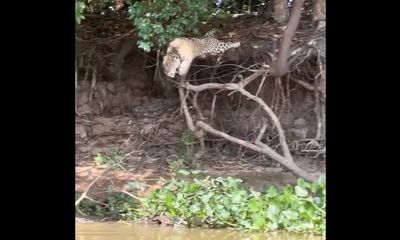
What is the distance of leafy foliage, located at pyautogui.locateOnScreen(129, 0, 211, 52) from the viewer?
5.11 metres

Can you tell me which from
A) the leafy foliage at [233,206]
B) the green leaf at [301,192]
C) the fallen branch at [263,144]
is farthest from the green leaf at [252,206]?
the fallen branch at [263,144]

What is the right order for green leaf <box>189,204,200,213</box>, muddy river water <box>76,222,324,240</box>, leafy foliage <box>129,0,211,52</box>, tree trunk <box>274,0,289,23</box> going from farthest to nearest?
tree trunk <box>274,0,289,23</box> < leafy foliage <box>129,0,211,52</box> < green leaf <box>189,204,200,213</box> < muddy river water <box>76,222,324,240</box>

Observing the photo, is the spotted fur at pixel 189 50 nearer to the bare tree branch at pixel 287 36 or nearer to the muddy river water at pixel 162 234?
the bare tree branch at pixel 287 36

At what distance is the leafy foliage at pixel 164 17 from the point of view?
5113 millimetres

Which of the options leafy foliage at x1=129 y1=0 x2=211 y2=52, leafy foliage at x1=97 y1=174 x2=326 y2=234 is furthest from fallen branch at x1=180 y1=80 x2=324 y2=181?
leafy foliage at x1=129 y1=0 x2=211 y2=52

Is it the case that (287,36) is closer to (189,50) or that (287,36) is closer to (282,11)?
(282,11)

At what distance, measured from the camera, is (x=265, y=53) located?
603cm

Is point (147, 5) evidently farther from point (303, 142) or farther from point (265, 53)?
point (303, 142)

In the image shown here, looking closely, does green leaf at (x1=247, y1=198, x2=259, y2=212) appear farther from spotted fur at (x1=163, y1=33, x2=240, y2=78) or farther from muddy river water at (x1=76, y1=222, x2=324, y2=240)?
spotted fur at (x1=163, y1=33, x2=240, y2=78)

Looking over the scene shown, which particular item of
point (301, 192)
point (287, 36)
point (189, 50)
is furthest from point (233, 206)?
point (189, 50)

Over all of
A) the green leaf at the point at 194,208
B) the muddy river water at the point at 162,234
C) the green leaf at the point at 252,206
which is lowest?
the muddy river water at the point at 162,234
